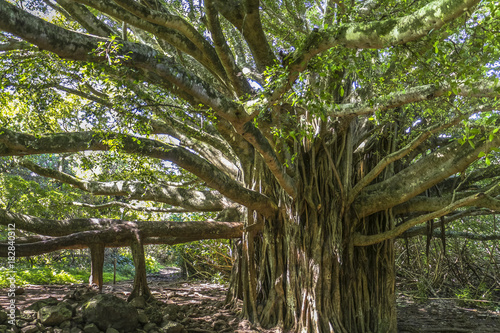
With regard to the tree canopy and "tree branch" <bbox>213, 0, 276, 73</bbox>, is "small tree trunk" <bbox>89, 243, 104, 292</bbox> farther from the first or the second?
"tree branch" <bbox>213, 0, 276, 73</bbox>

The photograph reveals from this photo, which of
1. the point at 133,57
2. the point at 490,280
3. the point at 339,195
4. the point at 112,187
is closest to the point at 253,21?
the point at 133,57

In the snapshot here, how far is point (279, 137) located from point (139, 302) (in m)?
2.89

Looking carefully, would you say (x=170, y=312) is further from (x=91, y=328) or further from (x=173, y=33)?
(x=173, y=33)

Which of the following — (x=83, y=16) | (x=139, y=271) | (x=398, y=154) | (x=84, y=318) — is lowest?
(x=84, y=318)

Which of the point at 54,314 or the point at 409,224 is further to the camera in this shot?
the point at 409,224

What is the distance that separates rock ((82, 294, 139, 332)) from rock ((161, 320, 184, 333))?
389 millimetres

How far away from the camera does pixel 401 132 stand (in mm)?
5980

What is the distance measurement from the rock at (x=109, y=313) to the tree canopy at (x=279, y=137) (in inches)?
44.1

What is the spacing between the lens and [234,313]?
5.75 metres

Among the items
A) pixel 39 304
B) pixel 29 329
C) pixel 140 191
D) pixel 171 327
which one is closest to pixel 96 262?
pixel 140 191

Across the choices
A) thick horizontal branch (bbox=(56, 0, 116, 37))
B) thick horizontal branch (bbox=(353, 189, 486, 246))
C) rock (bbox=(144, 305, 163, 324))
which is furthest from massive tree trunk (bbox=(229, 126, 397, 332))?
thick horizontal branch (bbox=(56, 0, 116, 37))

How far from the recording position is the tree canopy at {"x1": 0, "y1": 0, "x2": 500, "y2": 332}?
3518mm

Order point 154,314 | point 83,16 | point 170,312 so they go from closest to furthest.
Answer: point 154,314
point 170,312
point 83,16

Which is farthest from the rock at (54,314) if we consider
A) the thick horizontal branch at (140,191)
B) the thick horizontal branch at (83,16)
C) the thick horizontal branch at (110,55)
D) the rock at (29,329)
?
the thick horizontal branch at (83,16)
